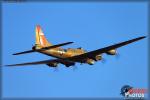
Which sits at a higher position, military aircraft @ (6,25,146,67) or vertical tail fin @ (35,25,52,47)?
vertical tail fin @ (35,25,52,47)

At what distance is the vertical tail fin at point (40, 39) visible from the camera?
5088 centimetres

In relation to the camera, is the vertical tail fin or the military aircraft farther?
the vertical tail fin

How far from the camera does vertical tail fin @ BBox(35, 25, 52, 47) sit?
5088 cm

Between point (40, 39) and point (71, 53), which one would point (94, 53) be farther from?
point (40, 39)

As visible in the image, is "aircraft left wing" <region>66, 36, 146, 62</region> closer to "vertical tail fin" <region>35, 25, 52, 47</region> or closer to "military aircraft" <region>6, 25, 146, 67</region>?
"military aircraft" <region>6, 25, 146, 67</region>

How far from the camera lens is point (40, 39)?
5219cm

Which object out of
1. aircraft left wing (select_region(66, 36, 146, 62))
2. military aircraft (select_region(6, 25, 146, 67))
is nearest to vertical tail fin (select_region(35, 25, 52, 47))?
military aircraft (select_region(6, 25, 146, 67))

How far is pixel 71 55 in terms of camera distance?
50.7 metres

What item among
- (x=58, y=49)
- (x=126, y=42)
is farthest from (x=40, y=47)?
(x=126, y=42)

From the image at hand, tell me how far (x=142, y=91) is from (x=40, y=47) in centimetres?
1471

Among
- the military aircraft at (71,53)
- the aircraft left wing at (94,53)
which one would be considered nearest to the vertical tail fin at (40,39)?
the military aircraft at (71,53)

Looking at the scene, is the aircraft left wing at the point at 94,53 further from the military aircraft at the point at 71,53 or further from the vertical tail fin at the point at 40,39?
the vertical tail fin at the point at 40,39

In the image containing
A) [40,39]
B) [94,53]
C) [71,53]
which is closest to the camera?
[71,53]

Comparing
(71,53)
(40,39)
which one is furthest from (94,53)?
(40,39)
